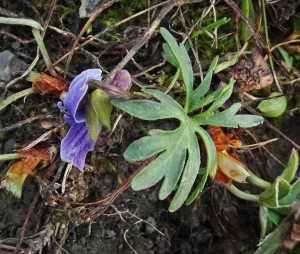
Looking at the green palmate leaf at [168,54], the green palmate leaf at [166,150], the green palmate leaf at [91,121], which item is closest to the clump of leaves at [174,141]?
the green palmate leaf at [166,150]

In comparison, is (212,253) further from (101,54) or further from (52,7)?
(52,7)

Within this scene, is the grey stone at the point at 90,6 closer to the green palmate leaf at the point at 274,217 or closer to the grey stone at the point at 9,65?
the grey stone at the point at 9,65

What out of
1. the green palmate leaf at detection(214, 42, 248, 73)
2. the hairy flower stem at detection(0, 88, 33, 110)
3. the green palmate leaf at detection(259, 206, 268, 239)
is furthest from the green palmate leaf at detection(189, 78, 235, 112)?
the hairy flower stem at detection(0, 88, 33, 110)

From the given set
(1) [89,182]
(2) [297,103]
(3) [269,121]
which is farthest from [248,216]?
(1) [89,182]

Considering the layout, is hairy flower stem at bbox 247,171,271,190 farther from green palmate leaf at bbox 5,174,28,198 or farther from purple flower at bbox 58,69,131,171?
green palmate leaf at bbox 5,174,28,198

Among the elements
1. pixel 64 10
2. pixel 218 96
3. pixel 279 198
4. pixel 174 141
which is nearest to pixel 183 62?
pixel 218 96

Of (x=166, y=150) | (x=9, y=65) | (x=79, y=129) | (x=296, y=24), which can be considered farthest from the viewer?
(x=296, y=24)

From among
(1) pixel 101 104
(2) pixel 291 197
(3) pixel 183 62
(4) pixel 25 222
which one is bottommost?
(4) pixel 25 222

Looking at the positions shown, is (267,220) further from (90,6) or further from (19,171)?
(90,6)
